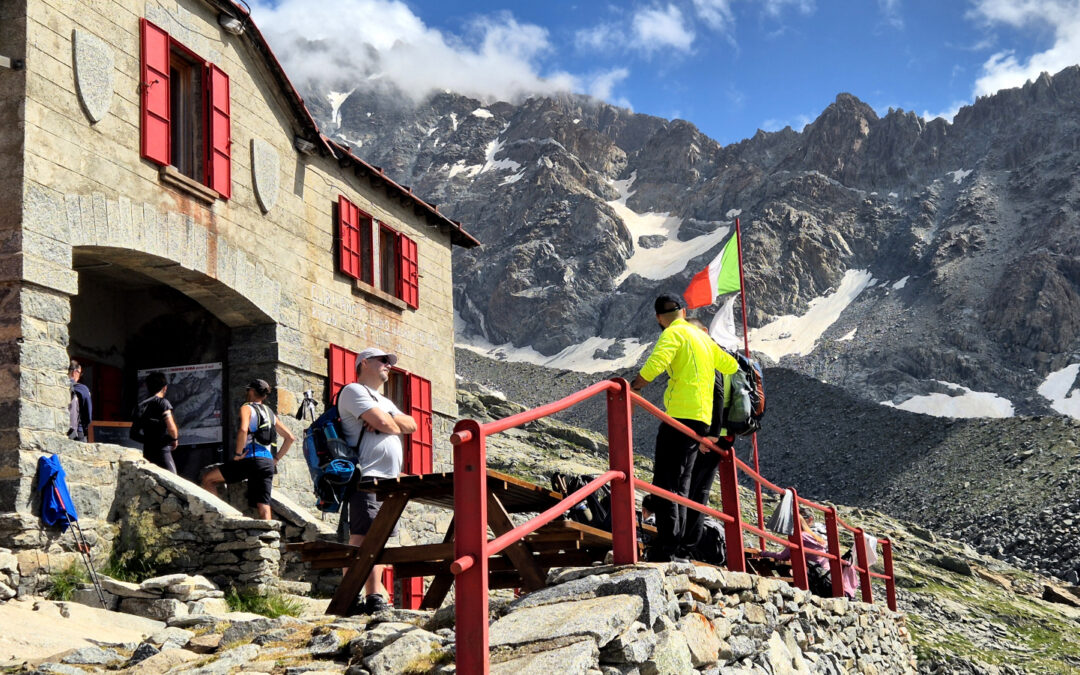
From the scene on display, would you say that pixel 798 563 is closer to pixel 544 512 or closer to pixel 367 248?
pixel 544 512

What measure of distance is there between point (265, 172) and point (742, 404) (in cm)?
843

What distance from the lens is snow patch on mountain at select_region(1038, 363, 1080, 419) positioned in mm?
85062

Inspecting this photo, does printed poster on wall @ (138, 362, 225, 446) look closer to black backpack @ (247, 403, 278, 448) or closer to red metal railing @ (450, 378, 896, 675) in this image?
black backpack @ (247, 403, 278, 448)

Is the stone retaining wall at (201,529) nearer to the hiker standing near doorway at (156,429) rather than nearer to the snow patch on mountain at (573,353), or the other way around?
the hiker standing near doorway at (156,429)

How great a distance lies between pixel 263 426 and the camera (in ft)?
33.7

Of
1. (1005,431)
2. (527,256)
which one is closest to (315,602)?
(1005,431)

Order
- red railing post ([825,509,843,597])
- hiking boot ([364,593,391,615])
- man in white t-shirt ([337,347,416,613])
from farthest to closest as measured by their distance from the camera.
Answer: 1. red railing post ([825,509,843,597])
2. man in white t-shirt ([337,347,416,613])
3. hiking boot ([364,593,391,615])

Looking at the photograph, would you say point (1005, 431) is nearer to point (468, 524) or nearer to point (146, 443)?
point (146, 443)

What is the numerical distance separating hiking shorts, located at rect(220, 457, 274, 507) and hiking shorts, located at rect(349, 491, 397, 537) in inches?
150

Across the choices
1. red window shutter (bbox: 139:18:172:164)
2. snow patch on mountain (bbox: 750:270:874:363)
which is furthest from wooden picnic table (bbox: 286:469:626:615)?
snow patch on mountain (bbox: 750:270:874:363)

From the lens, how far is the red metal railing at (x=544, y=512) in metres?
3.59

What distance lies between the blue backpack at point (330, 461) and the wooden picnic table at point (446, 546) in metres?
0.17

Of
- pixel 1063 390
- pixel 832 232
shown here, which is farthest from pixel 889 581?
pixel 832 232

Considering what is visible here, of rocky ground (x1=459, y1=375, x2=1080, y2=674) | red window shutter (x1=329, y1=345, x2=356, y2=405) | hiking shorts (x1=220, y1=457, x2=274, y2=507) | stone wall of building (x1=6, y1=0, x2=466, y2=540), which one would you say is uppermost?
stone wall of building (x1=6, y1=0, x2=466, y2=540)
